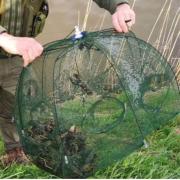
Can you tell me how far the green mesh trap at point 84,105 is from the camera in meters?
2.29

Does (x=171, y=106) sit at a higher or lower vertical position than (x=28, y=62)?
lower

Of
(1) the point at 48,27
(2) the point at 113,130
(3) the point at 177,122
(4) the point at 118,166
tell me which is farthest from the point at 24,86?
(1) the point at 48,27

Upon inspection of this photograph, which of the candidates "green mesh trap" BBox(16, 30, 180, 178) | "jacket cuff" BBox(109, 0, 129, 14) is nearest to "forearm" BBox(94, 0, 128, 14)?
"jacket cuff" BBox(109, 0, 129, 14)

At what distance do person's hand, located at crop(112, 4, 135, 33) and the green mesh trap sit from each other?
4cm

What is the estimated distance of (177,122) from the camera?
3.48m

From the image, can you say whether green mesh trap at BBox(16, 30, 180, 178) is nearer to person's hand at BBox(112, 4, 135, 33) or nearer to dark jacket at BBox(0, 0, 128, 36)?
person's hand at BBox(112, 4, 135, 33)

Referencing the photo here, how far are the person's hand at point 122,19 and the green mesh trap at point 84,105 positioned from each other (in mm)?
36

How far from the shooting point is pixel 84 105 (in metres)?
2.34

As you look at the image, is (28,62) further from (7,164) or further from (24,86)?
(7,164)

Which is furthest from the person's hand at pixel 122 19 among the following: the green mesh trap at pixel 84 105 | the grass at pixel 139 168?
the grass at pixel 139 168

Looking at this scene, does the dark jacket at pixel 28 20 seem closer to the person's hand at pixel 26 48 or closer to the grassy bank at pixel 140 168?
the person's hand at pixel 26 48

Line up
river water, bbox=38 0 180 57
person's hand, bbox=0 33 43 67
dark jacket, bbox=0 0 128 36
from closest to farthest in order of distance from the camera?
person's hand, bbox=0 33 43 67 → dark jacket, bbox=0 0 128 36 → river water, bbox=38 0 180 57

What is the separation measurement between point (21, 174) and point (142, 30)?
388 cm

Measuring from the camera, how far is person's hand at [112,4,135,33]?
90.8 inches
